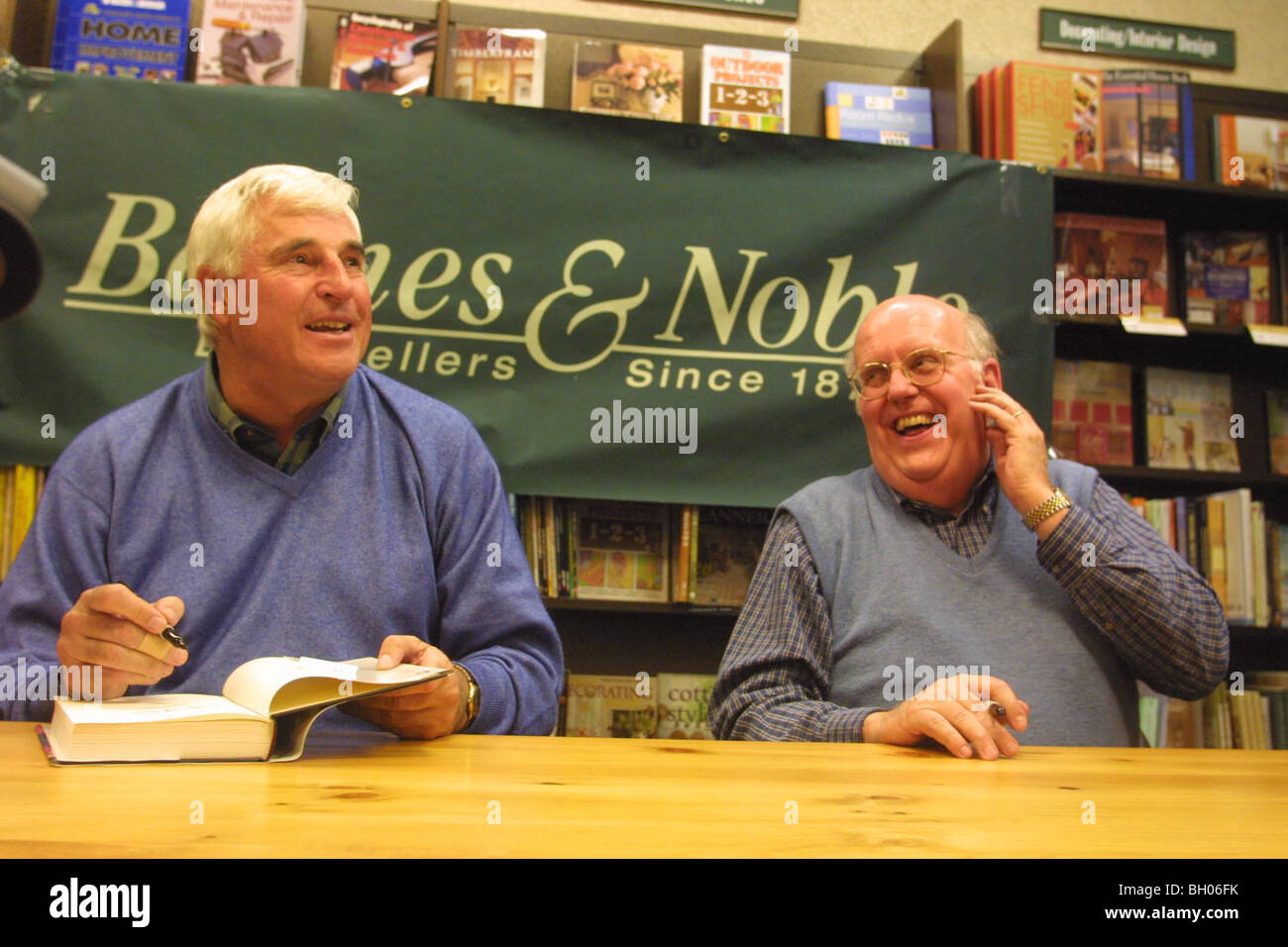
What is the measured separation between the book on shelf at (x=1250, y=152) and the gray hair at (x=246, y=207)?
2591 mm

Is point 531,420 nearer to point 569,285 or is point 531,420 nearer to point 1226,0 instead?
point 569,285

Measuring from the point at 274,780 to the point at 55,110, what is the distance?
2140mm

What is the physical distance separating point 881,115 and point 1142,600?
1800 millimetres

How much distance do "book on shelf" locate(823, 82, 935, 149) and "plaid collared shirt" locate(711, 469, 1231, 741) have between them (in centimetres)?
156

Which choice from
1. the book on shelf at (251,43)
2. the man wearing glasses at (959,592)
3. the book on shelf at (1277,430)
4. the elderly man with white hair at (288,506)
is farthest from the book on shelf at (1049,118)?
the elderly man with white hair at (288,506)

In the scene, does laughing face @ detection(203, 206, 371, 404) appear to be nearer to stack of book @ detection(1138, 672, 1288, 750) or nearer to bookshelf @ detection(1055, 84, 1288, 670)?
bookshelf @ detection(1055, 84, 1288, 670)

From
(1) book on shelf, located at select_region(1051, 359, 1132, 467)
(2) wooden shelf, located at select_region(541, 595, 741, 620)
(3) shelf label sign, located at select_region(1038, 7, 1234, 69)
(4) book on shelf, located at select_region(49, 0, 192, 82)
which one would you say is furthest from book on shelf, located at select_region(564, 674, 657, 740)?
(3) shelf label sign, located at select_region(1038, 7, 1234, 69)

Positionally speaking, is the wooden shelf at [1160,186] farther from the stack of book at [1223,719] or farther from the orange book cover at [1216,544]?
the stack of book at [1223,719]

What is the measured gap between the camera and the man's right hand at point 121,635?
1019 millimetres

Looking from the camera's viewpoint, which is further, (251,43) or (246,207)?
(251,43)

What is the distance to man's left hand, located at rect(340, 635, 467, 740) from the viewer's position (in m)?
1.10

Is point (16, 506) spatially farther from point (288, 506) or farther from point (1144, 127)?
point (1144, 127)

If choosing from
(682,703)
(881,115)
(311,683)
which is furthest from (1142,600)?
(881,115)

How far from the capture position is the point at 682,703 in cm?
265
